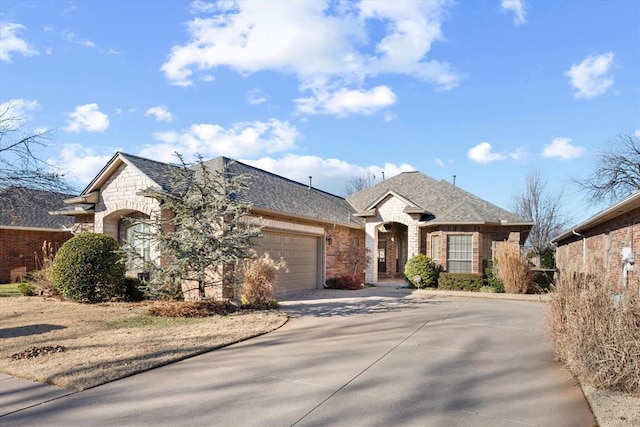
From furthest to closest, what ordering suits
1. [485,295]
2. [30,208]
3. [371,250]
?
[371,250] < [30,208] < [485,295]

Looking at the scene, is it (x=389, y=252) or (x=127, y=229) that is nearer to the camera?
(x=127, y=229)

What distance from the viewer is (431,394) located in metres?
4.85

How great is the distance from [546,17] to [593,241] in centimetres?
968

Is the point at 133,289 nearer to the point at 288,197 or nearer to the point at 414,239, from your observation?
the point at 288,197

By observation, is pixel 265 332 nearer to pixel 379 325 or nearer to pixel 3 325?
pixel 379 325

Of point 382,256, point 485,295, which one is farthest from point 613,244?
point 382,256

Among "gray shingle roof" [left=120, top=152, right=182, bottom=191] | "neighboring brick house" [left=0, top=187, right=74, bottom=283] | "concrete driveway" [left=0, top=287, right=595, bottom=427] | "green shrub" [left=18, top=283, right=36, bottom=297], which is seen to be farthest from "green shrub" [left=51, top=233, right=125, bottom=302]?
"neighboring brick house" [left=0, top=187, right=74, bottom=283]

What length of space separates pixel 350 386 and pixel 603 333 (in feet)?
10.3

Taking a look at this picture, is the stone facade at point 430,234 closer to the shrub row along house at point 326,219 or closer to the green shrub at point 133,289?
the shrub row along house at point 326,219

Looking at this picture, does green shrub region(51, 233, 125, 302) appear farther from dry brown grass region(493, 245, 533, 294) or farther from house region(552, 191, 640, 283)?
dry brown grass region(493, 245, 533, 294)

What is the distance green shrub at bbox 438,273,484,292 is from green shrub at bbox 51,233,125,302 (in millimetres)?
12678

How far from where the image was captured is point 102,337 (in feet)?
24.7

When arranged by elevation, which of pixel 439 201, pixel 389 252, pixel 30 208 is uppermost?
pixel 439 201

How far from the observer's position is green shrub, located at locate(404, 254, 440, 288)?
1797 cm
